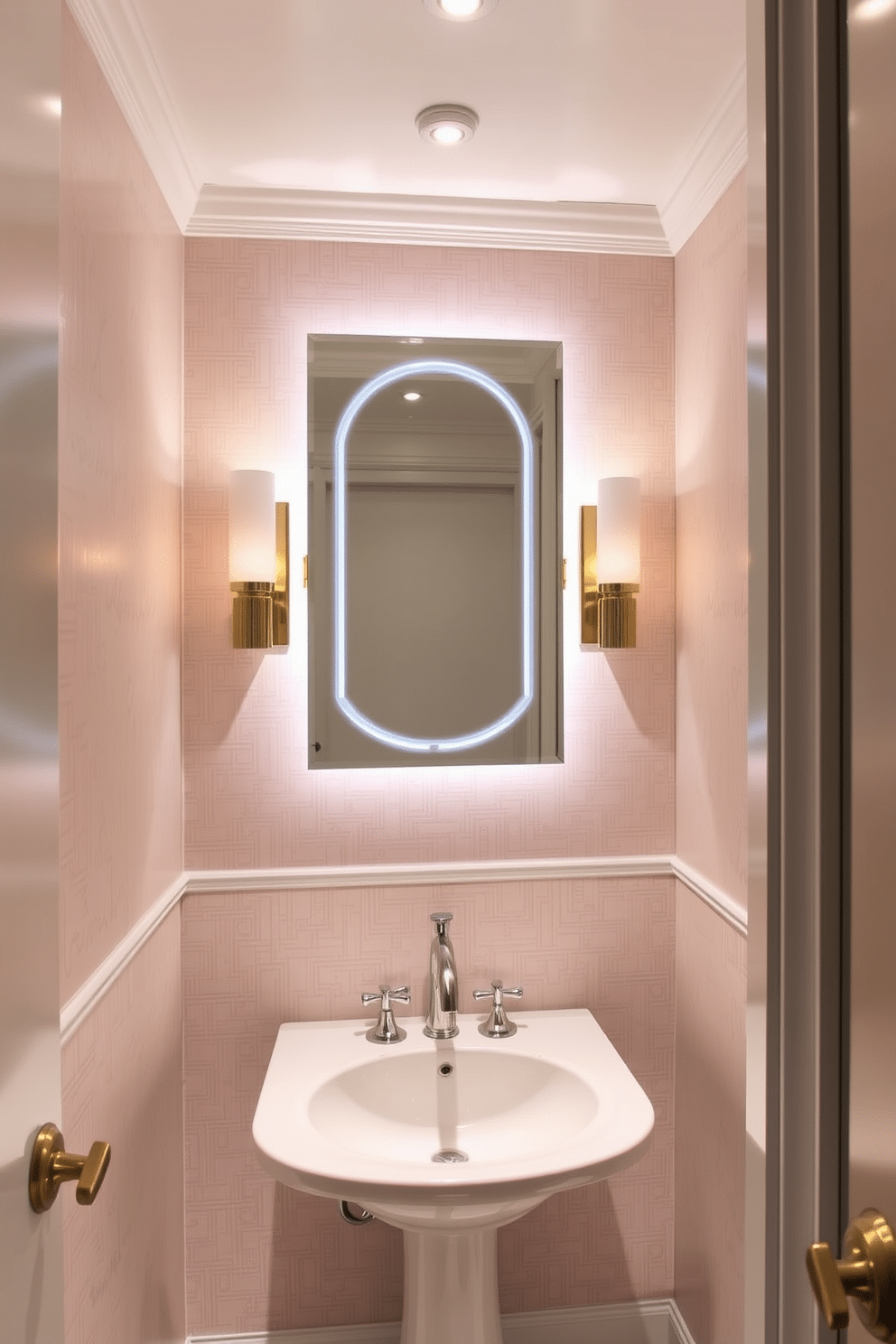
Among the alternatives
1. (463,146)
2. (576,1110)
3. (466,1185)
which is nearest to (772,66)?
(463,146)

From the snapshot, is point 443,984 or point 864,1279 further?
point 443,984

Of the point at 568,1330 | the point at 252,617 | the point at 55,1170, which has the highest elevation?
the point at 252,617

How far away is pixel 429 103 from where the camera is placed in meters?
1.56

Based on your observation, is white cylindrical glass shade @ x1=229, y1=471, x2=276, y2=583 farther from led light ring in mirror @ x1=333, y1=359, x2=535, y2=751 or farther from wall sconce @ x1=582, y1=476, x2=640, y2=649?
wall sconce @ x1=582, y1=476, x2=640, y2=649

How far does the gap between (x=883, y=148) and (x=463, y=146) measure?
4.03ft

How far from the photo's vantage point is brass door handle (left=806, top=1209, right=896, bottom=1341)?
0.56m

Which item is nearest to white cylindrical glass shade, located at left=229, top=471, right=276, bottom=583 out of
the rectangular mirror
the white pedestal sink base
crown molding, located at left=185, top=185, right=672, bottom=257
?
the rectangular mirror

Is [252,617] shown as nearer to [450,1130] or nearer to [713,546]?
[713,546]

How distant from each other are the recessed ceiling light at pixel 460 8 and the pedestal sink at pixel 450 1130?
5.20ft

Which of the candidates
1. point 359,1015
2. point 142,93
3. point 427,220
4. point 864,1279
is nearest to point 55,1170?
point 864,1279

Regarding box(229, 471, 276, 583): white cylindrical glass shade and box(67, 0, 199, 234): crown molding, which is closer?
box(67, 0, 199, 234): crown molding

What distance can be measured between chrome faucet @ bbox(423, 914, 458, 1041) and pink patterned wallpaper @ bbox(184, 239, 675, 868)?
21 cm

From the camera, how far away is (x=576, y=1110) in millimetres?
1641

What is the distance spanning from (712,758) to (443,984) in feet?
2.04
